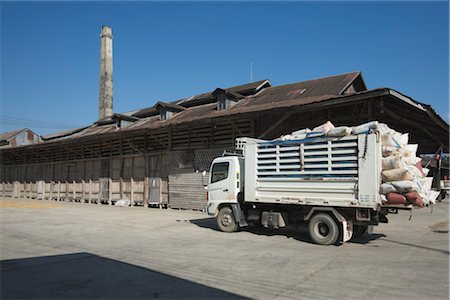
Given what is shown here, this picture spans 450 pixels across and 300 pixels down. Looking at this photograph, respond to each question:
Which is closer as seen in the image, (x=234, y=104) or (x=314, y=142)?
(x=314, y=142)

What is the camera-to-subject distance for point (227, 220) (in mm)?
11578

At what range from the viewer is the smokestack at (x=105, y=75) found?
46.2 meters

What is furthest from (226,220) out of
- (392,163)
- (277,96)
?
(277,96)

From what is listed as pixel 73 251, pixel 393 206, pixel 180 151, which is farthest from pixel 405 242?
pixel 180 151

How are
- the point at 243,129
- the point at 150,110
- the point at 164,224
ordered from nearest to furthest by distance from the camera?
the point at 164,224 < the point at 243,129 < the point at 150,110

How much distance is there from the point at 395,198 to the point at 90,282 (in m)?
6.69

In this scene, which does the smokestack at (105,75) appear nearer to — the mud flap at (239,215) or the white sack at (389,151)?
the mud flap at (239,215)

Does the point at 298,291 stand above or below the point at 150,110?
below

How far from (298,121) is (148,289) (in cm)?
1241

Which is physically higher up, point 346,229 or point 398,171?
point 398,171

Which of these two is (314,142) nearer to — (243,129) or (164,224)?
(164,224)

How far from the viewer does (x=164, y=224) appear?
13781mm

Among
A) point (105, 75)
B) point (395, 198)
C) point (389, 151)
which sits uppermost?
point (105, 75)

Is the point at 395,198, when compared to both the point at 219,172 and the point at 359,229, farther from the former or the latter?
the point at 219,172
